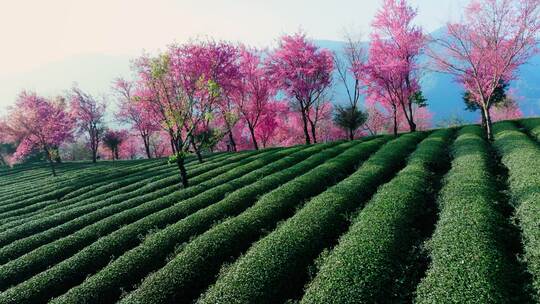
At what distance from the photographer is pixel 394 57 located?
44.4 m

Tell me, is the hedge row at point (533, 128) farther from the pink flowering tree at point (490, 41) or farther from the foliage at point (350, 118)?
the foliage at point (350, 118)

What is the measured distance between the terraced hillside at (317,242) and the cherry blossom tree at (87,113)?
45054mm

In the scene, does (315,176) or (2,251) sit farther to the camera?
(315,176)

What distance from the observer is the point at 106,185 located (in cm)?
3656

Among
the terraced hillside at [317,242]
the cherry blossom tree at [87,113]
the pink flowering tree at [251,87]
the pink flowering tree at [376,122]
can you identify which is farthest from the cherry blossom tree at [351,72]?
the cherry blossom tree at [87,113]

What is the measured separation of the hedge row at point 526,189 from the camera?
11.6 m

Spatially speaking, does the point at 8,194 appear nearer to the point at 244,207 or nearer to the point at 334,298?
the point at 244,207

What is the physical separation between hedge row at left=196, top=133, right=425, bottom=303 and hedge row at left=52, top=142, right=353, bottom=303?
13.5 ft

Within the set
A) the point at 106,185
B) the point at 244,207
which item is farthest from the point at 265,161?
the point at 106,185

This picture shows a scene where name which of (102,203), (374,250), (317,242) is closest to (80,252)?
(102,203)

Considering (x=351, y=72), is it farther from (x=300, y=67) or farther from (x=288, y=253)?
(x=288, y=253)

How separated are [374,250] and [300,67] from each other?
37.9 m

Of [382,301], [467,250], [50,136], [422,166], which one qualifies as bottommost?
[382,301]

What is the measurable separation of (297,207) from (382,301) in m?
9.89
